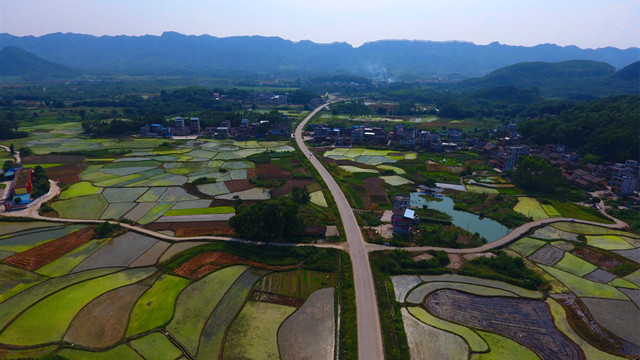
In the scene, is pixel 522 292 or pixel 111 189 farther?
pixel 111 189

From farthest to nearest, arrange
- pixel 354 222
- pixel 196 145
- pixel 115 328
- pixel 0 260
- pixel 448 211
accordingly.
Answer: pixel 196 145 < pixel 448 211 < pixel 354 222 < pixel 0 260 < pixel 115 328

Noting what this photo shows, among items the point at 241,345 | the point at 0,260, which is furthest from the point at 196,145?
the point at 241,345

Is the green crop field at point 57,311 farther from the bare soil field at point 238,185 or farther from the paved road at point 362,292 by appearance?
the bare soil field at point 238,185

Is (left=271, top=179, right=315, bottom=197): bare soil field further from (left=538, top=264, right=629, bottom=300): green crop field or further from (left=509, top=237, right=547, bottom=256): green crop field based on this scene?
(left=538, top=264, right=629, bottom=300): green crop field

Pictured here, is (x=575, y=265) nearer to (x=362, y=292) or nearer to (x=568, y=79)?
(x=362, y=292)

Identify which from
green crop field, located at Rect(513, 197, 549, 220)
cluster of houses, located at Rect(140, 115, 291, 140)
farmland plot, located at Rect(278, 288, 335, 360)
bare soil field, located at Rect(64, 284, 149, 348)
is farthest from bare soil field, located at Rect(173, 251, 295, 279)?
cluster of houses, located at Rect(140, 115, 291, 140)

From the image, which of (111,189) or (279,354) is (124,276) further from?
(111,189)

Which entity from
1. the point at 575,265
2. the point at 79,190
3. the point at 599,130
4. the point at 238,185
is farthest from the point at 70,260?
the point at 599,130
